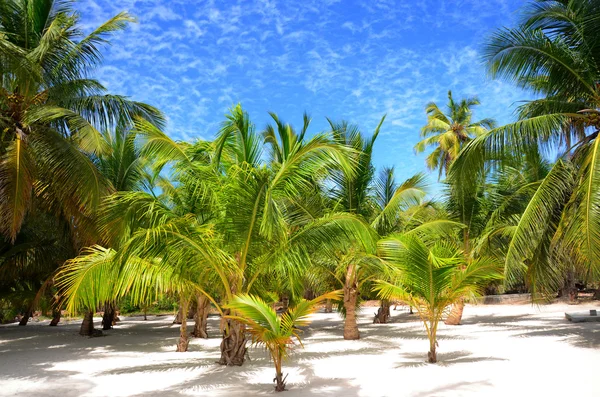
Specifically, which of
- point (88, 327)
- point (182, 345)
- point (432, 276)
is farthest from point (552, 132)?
point (88, 327)

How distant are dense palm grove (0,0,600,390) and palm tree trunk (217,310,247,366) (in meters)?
0.02

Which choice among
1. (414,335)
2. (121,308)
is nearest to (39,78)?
(414,335)

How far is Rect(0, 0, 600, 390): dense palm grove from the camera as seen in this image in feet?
24.7

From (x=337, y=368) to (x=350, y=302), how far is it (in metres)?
5.25

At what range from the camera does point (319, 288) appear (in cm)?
1639

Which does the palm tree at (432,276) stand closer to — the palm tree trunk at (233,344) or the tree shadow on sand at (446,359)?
the tree shadow on sand at (446,359)

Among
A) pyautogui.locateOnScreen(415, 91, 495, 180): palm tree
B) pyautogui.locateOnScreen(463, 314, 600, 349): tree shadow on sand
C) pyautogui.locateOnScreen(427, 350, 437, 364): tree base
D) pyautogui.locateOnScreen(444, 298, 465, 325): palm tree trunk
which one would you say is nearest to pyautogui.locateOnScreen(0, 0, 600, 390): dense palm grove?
pyautogui.locateOnScreen(427, 350, 437, 364): tree base

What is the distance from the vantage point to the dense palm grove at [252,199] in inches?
297

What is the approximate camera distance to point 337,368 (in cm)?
814

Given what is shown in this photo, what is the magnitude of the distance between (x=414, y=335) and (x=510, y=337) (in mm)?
2667

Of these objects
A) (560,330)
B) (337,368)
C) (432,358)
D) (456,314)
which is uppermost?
(456,314)

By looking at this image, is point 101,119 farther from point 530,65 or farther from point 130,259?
point 530,65

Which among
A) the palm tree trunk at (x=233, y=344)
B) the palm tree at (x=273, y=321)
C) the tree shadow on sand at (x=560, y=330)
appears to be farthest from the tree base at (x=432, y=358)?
the tree shadow on sand at (x=560, y=330)

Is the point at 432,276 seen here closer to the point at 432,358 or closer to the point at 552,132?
A: the point at 432,358
